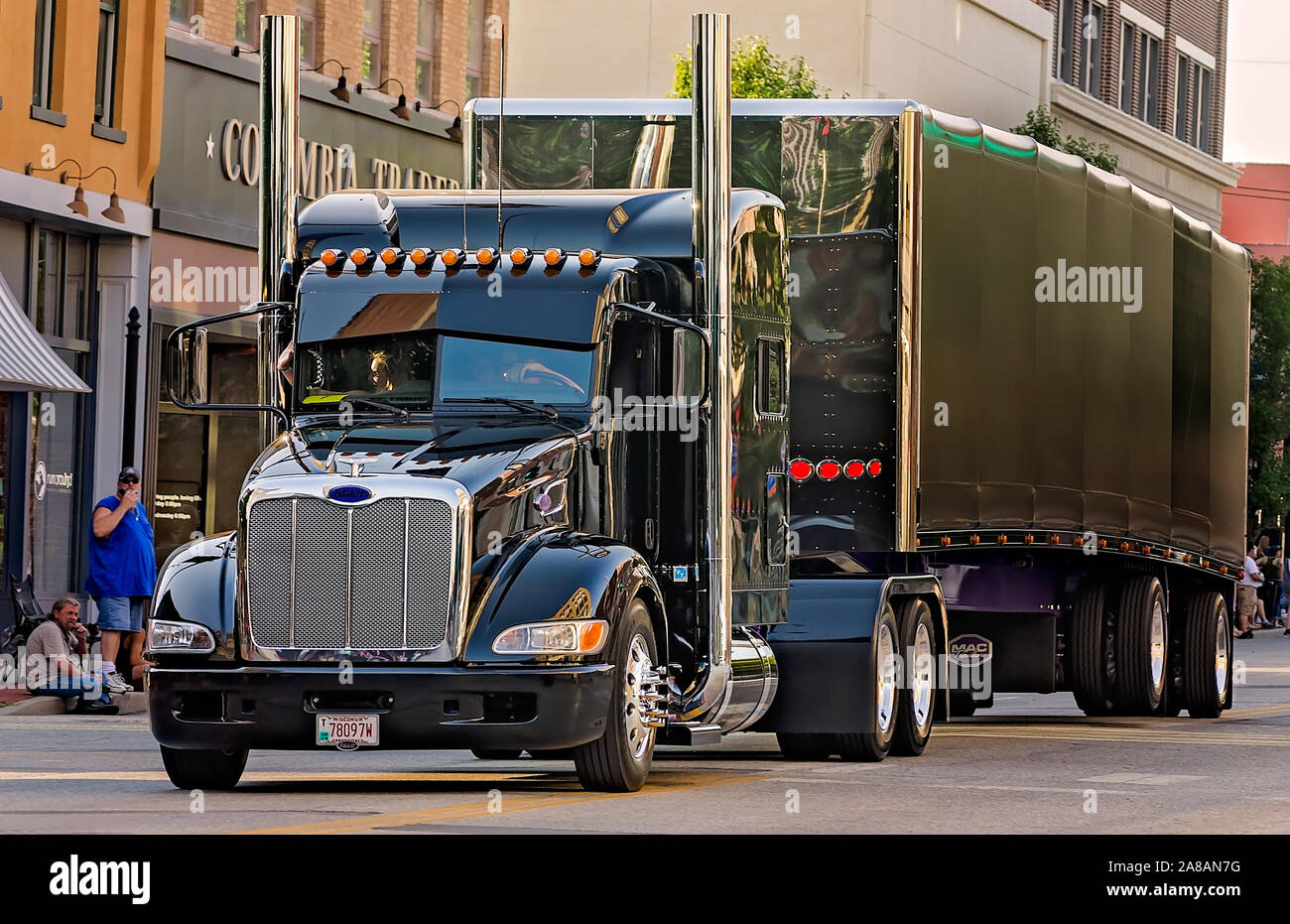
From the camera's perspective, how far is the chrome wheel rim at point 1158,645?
22922 mm

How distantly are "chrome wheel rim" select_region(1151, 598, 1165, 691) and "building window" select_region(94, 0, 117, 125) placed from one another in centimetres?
1222

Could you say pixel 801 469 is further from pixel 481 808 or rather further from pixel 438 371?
pixel 481 808

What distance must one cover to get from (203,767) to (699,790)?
2.56 meters

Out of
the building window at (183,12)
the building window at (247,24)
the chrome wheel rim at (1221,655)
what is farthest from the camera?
the building window at (247,24)

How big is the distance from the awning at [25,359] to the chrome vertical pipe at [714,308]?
10870 millimetres

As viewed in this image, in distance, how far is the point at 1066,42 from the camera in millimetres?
57094

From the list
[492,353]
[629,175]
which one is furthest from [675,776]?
[629,175]

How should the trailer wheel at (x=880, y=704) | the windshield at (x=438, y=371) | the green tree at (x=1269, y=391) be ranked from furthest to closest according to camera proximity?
the green tree at (x=1269, y=391)
the trailer wheel at (x=880, y=704)
the windshield at (x=438, y=371)

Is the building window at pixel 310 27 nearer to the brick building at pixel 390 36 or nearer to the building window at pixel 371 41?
the brick building at pixel 390 36

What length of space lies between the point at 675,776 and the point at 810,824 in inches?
126

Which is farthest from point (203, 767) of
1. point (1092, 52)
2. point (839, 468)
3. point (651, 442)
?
point (1092, 52)

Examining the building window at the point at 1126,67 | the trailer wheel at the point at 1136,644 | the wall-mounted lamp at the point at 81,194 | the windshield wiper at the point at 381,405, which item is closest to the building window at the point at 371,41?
the wall-mounted lamp at the point at 81,194

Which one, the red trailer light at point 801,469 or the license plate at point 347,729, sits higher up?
the red trailer light at point 801,469

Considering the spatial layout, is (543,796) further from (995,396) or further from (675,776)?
(995,396)
